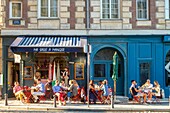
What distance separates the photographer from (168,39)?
19953mm

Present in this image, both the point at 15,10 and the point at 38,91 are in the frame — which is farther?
the point at 15,10

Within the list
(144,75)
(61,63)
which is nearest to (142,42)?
(144,75)

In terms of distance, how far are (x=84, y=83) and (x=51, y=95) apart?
2.12 metres

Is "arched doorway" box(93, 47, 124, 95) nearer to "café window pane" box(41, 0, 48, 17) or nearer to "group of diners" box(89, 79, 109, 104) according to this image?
"group of diners" box(89, 79, 109, 104)

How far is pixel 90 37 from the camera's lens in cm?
1998

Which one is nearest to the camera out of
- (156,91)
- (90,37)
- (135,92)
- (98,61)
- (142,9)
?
(135,92)

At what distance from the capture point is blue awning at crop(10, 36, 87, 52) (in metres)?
18.3

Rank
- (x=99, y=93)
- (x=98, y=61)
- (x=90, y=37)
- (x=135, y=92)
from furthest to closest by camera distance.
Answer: (x=98, y=61) → (x=90, y=37) → (x=135, y=92) → (x=99, y=93)

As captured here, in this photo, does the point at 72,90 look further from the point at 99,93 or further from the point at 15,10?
the point at 15,10

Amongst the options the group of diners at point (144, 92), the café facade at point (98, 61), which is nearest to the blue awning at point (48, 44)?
the café facade at point (98, 61)

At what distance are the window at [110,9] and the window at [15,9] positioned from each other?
5078mm

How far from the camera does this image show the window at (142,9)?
67.6ft

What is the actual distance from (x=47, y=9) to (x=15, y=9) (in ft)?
6.41

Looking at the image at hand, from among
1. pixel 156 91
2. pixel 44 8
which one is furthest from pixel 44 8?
pixel 156 91
